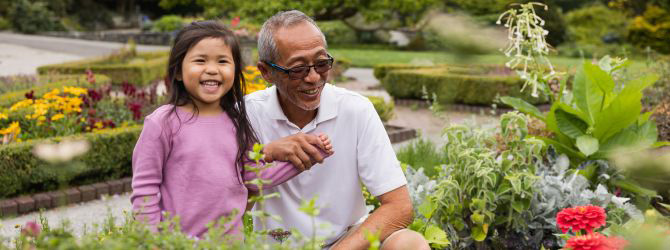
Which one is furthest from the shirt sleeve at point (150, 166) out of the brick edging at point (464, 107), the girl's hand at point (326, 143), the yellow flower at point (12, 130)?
the brick edging at point (464, 107)

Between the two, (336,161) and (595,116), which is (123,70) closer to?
(595,116)

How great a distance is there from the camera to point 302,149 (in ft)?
5.92

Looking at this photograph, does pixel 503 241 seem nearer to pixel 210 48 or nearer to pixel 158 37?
pixel 210 48

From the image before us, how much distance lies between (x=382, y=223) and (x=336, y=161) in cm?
25

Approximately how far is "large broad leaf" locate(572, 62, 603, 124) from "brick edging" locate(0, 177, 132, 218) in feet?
10.1

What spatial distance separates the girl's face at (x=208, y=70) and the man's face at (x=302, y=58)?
0.50ft

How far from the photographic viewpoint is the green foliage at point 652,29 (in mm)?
19391

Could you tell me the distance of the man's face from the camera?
1943 millimetres

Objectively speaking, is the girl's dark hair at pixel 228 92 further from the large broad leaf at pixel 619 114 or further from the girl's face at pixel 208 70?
the large broad leaf at pixel 619 114

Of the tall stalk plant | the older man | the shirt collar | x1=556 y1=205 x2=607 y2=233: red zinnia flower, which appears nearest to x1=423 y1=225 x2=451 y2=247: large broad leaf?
the older man

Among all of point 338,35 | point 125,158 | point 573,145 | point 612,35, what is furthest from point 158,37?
point 573,145

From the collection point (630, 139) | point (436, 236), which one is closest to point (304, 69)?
point (436, 236)

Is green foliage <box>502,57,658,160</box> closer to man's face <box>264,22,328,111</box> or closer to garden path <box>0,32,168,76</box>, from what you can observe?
man's face <box>264,22,328,111</box>

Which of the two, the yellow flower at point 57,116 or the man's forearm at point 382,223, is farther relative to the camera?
the yellow flower at point 57,116
